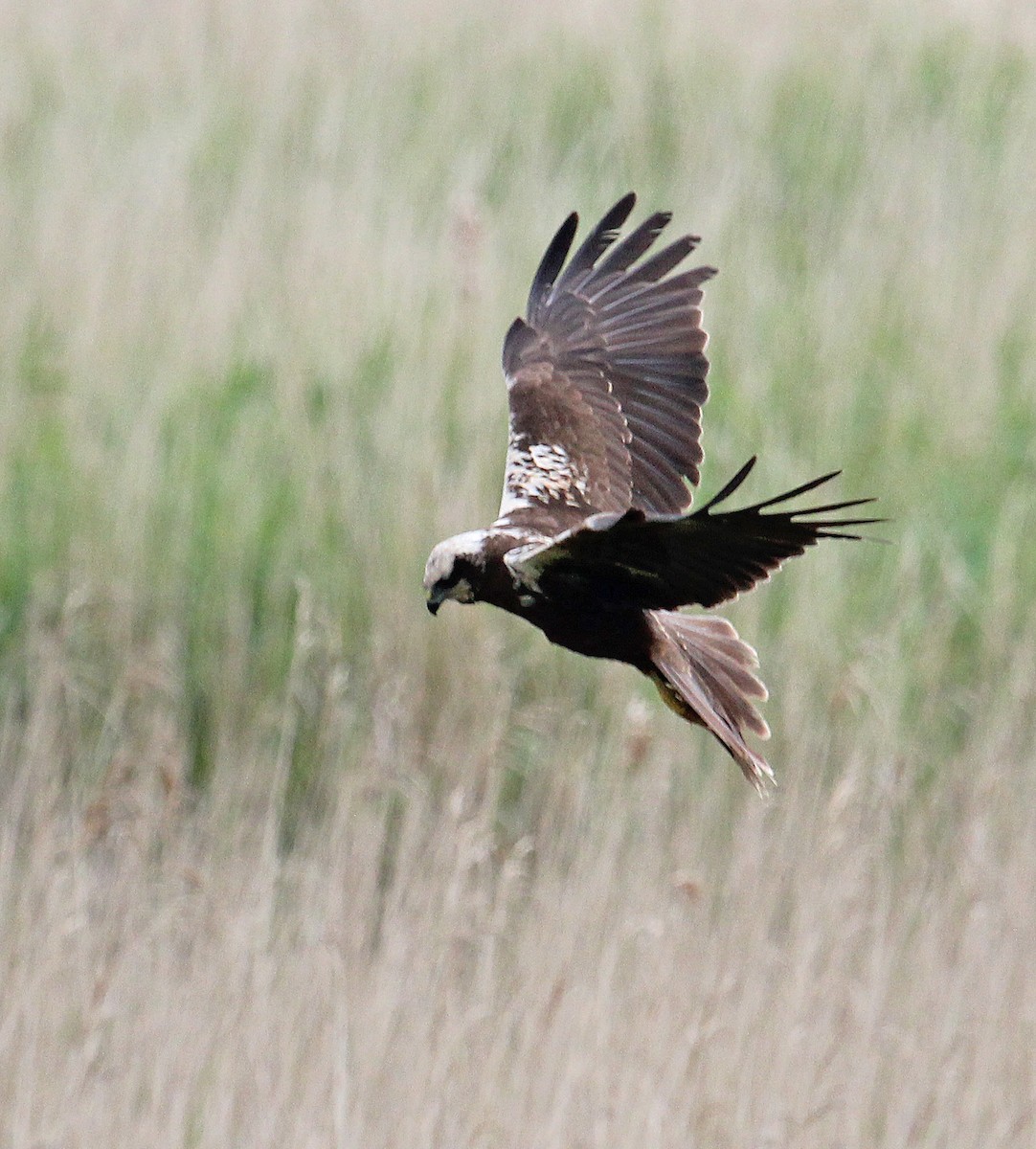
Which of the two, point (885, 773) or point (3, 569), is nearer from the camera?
point (885, 773)

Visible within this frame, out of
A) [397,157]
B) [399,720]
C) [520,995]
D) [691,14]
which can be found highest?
[691,14]

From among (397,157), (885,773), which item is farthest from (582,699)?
(397,157)

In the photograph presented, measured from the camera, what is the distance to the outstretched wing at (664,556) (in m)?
2.16

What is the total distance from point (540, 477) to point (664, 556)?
2.46ft

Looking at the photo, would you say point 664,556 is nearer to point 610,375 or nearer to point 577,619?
point 577,619

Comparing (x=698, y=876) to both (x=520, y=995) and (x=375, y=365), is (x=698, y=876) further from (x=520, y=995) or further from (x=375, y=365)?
(x=375, y=365)

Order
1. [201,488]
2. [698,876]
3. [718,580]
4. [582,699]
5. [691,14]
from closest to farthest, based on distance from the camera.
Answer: [718,580] < [698,876] < [582,699] < [201,488] < [691,14]

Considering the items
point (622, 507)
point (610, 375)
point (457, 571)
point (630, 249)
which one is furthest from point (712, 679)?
point (630, 249)

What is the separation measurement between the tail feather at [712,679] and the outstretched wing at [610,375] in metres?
0.24

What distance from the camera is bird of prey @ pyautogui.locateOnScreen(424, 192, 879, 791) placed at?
230 centimetres

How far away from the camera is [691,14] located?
7184mm

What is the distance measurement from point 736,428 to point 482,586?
6.58ft

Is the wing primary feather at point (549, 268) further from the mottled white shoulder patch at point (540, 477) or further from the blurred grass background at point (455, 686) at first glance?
the blurred grass background at point (455, 686)

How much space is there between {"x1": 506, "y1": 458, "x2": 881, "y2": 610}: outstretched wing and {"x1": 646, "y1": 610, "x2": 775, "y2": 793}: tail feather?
Answer: 0.18 meters
